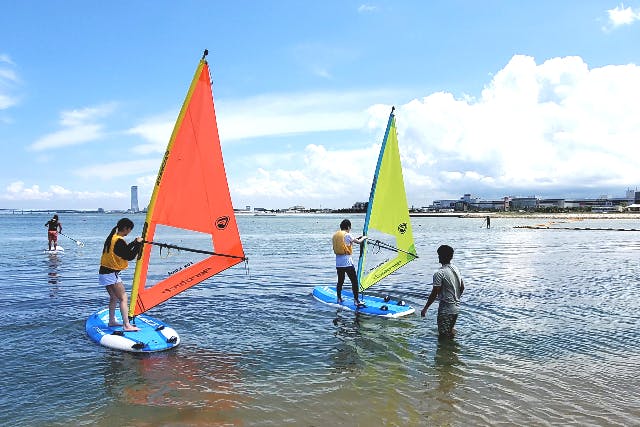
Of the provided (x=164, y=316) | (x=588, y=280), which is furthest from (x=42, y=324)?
(x=588, y=280)

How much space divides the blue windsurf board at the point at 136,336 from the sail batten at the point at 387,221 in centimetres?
542

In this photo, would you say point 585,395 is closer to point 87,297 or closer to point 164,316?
point 164,316

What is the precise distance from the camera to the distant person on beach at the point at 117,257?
9.03 m

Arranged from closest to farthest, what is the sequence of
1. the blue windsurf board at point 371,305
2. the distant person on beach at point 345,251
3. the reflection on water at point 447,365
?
the reflection on water at point 447,365 → the blue windsurf board at point 371,305 → the distant person on beach at point 345,251

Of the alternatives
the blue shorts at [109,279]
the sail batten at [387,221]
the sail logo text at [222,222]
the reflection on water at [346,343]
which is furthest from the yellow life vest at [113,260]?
the sail batten at [387,221]

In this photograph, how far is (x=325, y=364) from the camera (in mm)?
8812

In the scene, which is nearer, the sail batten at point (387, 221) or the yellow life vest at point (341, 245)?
the yellow life vest at point (341, 245)

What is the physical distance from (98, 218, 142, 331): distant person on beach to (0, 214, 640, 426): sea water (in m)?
1.04

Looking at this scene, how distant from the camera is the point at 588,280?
1852 centimetres

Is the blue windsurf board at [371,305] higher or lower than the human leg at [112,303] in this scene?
lower

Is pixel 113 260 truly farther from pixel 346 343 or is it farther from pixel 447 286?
pixel 447 286

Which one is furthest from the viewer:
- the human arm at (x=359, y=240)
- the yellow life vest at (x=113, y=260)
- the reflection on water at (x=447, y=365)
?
the human arm at (x=359, y=240)

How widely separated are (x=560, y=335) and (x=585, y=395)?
11.7 ft

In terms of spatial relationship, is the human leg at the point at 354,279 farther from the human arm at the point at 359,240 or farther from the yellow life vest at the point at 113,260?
the yellow life vest at the point at 113,260
